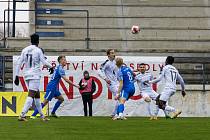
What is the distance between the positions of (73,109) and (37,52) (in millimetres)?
9282

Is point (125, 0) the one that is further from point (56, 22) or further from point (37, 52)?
point (37, 52)

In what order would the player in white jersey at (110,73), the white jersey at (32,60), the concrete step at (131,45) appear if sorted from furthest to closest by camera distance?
1. the concrete step at (131,45)
2. the player in white jersey at (110,73)
3. the white jersey at (32,60)

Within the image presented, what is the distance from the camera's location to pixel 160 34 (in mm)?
30891

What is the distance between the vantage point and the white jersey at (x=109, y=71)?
70.3 ft

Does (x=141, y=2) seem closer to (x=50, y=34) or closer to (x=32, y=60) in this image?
(x=50, y=34)

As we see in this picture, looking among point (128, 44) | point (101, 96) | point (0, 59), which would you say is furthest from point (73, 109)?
point (128, 44)

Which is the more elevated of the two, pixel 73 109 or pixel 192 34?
pixel 192 34

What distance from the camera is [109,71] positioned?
21516mm

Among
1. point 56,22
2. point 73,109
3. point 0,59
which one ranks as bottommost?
point 73,109

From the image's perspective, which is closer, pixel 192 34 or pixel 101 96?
pixel 101 96

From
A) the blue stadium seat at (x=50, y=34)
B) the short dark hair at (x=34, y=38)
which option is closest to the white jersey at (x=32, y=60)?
the short dark hair at (x=34, y=38)

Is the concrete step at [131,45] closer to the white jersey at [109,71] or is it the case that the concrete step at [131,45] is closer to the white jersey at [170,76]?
the white jersey at [109,71]

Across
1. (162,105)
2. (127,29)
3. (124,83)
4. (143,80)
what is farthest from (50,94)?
(127,29)

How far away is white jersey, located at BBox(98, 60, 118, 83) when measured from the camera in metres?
21.4
